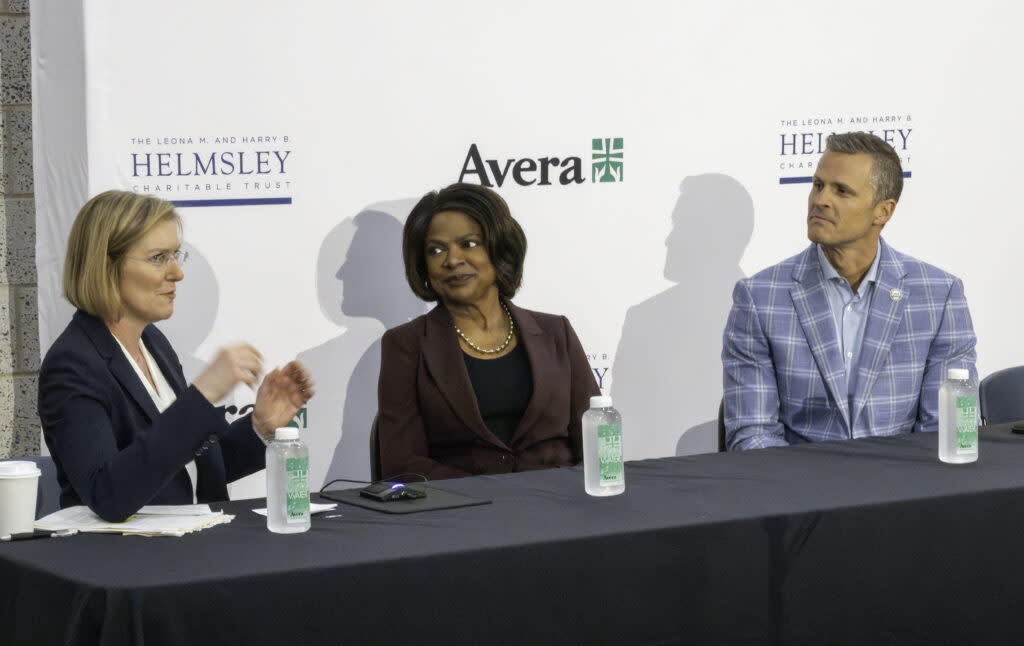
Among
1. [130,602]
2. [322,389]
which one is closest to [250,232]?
[322,389]

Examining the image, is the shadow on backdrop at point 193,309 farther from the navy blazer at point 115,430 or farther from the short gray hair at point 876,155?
the short gray hair at point 876,155

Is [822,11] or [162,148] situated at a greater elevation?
[822,11]

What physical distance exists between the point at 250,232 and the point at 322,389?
0.54m

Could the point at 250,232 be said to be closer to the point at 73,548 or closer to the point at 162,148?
the point at 162,148

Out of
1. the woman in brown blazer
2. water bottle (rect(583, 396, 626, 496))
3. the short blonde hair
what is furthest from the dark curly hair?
water bottle (rect(583, 396, 626, 496))

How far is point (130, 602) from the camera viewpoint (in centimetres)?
157

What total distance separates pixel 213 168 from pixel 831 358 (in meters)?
1.89

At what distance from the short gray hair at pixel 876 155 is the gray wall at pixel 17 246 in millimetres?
2369

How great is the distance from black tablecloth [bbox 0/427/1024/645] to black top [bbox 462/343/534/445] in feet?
2.13

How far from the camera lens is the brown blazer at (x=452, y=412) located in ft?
9.53

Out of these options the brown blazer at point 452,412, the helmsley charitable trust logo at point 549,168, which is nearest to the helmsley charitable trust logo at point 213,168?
the helmsley charitable trust logo at point 549,168

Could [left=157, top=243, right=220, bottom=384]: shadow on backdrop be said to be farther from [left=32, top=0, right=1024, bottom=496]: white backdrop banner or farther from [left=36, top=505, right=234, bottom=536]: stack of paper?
[left=36, top=505, right=234, bottom=536]: stack of paper

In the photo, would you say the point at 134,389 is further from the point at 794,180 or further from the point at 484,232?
the point at 794,180

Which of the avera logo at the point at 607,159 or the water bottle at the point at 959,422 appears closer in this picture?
the water bottle at the point at 959,422
